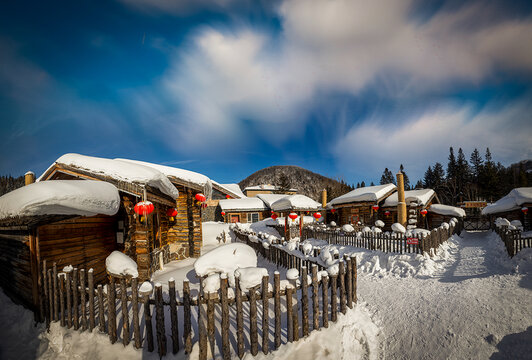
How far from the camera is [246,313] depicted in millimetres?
5473

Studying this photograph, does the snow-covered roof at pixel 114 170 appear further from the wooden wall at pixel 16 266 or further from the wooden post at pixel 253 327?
the wooden post at pixel 253 327

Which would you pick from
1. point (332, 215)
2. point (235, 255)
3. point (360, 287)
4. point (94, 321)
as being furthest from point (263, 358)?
point (332, 215)

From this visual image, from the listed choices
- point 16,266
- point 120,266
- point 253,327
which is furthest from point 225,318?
point 16,266

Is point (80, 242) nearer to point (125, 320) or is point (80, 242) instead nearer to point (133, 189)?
point (133, 189)

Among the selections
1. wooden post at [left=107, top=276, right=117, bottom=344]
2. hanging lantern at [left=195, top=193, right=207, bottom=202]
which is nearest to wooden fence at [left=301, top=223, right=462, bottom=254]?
hanging lantern at [left=195, top=193, right=207, bottom=202]

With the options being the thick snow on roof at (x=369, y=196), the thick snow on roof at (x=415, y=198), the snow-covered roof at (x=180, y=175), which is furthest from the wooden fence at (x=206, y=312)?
the thick snow on roof at (x=415, y=198)

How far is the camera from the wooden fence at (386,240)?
972 cm

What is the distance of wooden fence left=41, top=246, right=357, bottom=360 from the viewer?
12.8ft

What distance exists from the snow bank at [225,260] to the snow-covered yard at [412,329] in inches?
86.3

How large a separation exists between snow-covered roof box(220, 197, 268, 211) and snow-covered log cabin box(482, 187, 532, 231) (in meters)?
23.8

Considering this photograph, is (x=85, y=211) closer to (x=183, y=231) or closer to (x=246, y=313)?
(x=246, y=313)

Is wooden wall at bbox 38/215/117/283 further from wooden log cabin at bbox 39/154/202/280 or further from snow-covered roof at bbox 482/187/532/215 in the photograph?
snow-covered roof at bbox 482/187/532/215

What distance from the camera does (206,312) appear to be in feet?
14.4

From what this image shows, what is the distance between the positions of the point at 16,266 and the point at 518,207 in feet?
100
